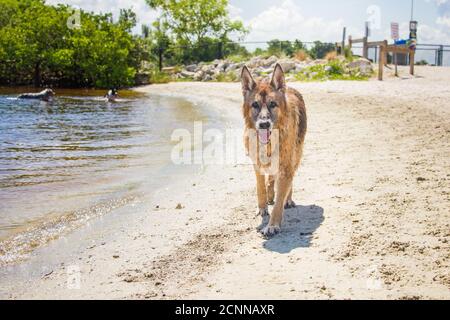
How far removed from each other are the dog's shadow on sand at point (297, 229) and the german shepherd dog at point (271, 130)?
184mm

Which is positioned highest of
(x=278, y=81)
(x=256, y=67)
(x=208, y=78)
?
(x=256, y=67)

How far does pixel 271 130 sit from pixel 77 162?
5475mm

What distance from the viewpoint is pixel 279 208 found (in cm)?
527

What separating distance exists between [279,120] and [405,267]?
245 centimetres

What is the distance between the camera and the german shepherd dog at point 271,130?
5352mm

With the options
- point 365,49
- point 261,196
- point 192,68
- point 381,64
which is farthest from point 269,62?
point 261,196

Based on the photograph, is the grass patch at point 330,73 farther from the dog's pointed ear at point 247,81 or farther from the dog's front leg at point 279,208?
the dog's front leg at point 279,208

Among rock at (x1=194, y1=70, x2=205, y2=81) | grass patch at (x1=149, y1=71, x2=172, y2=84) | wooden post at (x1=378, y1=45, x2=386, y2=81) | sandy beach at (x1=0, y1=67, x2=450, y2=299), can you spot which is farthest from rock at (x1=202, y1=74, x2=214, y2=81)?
sandy beach at (x1=0, y1=67, x2=450, y2=299)

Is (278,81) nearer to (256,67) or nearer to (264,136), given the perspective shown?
(264,136)

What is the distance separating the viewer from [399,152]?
8258mm

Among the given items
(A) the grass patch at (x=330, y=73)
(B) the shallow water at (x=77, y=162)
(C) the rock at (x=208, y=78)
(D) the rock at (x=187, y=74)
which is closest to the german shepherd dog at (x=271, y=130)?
(B) the shallow water at (x=77, y=162)

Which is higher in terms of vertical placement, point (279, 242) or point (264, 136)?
point (264, 136)
